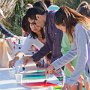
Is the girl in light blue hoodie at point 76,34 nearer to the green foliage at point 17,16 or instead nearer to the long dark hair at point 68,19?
the long dark hair at point 68,19

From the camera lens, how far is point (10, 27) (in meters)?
11.2

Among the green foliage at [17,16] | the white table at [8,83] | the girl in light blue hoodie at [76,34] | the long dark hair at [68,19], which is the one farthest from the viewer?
the green foliage at [17,16]

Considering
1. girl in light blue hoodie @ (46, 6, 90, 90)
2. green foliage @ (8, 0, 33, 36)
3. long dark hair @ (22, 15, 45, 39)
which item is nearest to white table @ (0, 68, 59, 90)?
long dark hair @ (22, 15, 45, 39)

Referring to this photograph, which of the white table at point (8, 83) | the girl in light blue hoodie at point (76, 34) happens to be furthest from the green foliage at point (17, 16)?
the girl in light blue hoodie at point (76, 34)

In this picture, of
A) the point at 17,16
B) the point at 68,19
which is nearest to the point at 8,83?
the point at 68,19

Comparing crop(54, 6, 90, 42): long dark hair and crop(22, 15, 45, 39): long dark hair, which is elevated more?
crop(54, 6, 90, 42): long dark hair

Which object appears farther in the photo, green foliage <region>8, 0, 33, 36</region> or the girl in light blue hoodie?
green foliage <region>8, 0, 33, 36</region>

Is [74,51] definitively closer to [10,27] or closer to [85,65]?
[85,65]

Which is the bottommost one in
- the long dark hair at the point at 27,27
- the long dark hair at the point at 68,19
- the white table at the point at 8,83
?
the white table at the point at 8,83

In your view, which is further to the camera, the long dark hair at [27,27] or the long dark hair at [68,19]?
the long dark hair at [27,27]

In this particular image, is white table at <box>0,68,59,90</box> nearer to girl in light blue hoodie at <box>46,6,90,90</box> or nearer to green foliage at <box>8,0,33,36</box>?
girl in light blue hoodie at <box>46,6,90,90</box>

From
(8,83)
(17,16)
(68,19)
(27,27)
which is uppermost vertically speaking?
(68,19)

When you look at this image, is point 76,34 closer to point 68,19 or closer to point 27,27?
point 68,19

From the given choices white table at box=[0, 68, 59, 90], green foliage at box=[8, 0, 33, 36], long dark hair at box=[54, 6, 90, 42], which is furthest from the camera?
green foliage at box=[8, 0, 33, 36]
